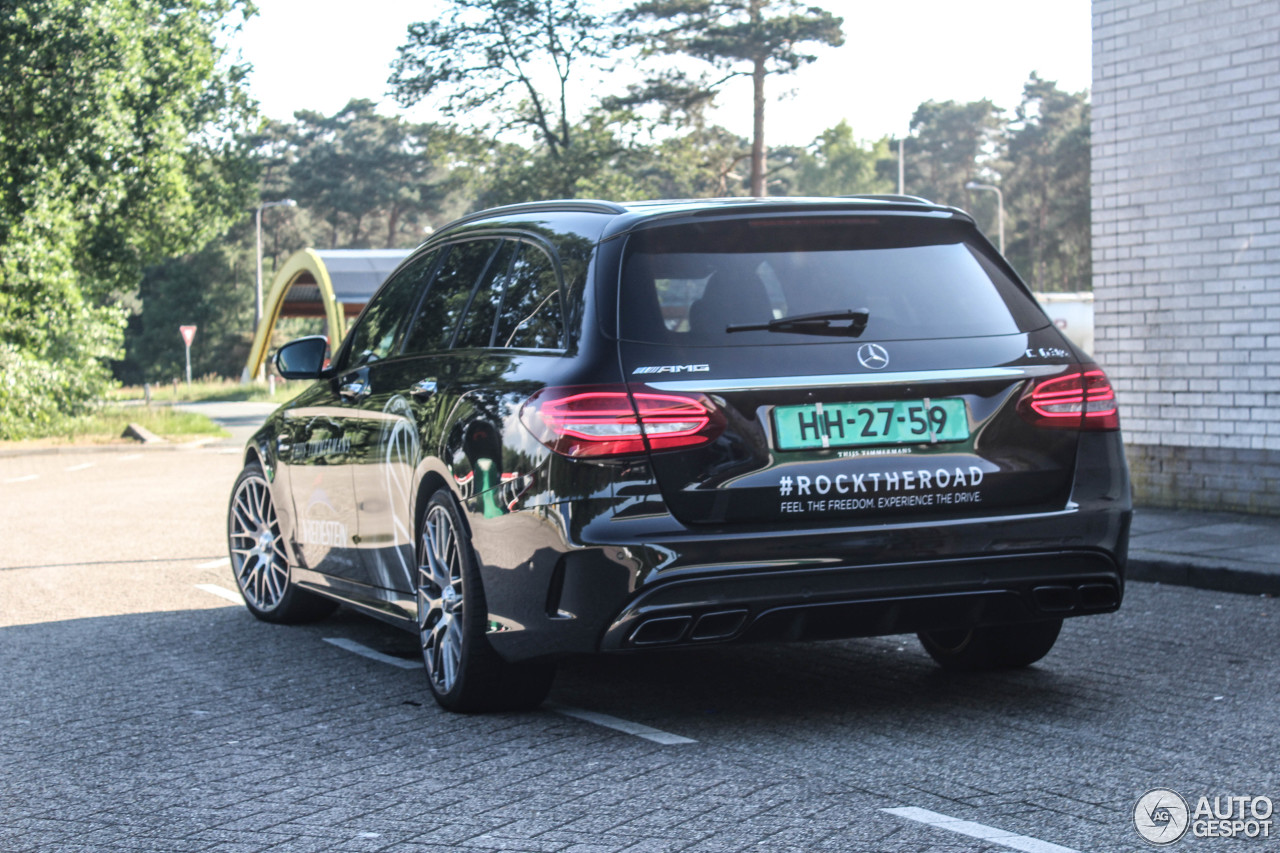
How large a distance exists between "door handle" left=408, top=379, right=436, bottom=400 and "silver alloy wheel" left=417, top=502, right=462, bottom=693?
1.44 ft

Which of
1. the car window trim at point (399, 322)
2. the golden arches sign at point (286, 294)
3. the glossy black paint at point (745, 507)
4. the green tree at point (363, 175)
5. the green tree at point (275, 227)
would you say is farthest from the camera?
the green tree at point (363, 175)

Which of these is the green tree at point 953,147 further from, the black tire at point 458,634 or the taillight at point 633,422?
the taillight at point 633,422

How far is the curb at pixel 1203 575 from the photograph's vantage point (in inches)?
304

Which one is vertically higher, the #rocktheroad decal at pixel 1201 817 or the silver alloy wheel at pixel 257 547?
the silver alloy wheel at pixel 257 547

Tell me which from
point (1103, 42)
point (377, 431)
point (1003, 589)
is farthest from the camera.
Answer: point (1103, 42)

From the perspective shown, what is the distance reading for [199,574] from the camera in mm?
9484

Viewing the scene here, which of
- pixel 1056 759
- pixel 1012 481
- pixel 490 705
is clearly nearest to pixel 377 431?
pixel 490 705

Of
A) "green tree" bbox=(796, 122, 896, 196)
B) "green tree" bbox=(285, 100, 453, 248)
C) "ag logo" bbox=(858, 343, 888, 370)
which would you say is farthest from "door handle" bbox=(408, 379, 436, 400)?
"green tree" bbox=(796, 122, 896, 196)

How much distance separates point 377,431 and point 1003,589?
2.52m

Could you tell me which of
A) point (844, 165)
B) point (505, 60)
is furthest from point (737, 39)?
point (844, 165)

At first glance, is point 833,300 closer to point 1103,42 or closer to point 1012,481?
point 1012,481

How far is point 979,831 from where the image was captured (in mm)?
3779

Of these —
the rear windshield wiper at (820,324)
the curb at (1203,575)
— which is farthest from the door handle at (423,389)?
the curb at (1203,575)

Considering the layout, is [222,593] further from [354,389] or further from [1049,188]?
[1049,188]
